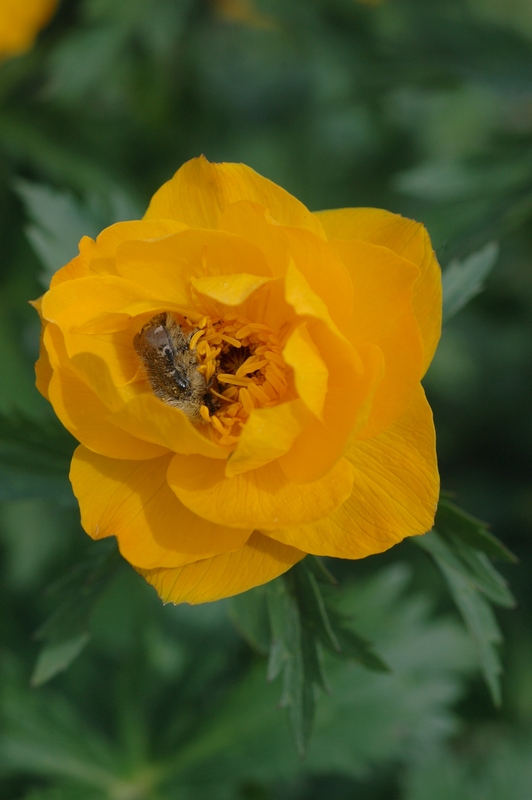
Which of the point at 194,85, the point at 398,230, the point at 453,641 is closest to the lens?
the point at 398,230

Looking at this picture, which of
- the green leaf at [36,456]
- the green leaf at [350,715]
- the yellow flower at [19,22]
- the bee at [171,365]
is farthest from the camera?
the yellow flower at [19,22]

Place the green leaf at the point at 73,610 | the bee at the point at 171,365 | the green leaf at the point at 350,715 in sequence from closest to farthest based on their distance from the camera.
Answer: the bee at the point at 171,365 → the green leaf at the point at 73,610 → the green leaf at the point at 350,715

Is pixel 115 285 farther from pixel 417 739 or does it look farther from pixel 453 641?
pixel 417 739

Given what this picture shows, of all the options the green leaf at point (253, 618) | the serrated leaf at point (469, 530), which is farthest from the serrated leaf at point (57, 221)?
the serrated leaf at point (469, 530)

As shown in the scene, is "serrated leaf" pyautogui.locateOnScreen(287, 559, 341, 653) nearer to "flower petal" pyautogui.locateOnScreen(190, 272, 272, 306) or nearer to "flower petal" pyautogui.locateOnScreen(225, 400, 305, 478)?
"flower petal" pyautogui.locateOnScreen(225, 400, 305, 478)

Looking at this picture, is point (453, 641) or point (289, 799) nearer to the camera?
point (453, 641)

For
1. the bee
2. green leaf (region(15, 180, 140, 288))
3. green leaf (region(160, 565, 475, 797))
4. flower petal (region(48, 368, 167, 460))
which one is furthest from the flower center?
green leaf (region(160, 565, 475, 797))

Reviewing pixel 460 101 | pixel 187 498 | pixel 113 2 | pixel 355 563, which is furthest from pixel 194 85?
pixel 187 498

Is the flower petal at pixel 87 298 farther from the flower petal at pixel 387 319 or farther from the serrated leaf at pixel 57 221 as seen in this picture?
the serrated leaf at pixel 57 221
